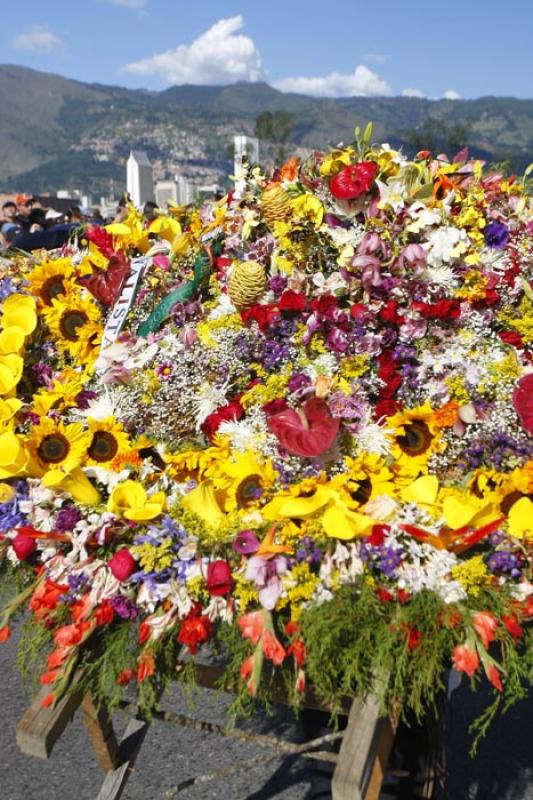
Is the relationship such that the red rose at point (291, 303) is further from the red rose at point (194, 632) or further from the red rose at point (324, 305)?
the red rose at point (194, 632)

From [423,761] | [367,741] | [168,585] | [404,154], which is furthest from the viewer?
[404,154]

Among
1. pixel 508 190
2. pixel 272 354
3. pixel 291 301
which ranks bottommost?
pixel 272 354

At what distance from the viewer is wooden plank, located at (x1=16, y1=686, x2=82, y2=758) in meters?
1.60

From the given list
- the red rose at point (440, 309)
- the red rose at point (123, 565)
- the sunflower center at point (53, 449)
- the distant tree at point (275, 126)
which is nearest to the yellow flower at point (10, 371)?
the sunflower center at point (53, 449)

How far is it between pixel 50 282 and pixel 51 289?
26mm

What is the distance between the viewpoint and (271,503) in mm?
1811

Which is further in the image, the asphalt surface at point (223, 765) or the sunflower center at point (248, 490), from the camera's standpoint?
the asphalt surface at point (223, 765)

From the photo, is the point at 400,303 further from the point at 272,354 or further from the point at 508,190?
the point at 508,190

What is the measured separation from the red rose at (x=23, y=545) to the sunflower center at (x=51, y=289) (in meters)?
0.94

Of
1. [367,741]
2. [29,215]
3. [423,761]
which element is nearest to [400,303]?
[367,741]

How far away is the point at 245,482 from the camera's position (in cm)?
190

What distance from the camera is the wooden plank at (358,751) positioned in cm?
148

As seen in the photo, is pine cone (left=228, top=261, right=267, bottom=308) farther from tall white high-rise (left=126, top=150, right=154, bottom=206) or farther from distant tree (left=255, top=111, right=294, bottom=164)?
distant tree (left=255, top=111, right=294, bottom=164)

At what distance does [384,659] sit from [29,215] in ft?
26.3
